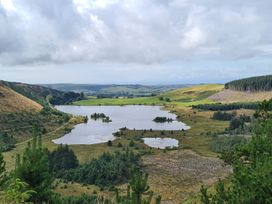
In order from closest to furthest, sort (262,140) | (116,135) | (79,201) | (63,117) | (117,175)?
(262,140) < (79,201) < (117,175) < (116,135) < (63,117)

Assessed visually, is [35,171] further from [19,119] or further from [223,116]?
[223,116]

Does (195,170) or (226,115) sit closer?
(195,170)

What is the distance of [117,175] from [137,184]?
46271 millimetres

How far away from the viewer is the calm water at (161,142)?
326ft

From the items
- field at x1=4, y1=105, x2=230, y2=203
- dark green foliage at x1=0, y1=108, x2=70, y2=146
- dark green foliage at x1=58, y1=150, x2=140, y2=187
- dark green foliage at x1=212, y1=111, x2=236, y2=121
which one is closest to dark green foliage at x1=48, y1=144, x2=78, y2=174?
dark green foliage at x1=58, y1=150, x2=140, y2=187

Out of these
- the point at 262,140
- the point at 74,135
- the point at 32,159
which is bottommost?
the point at 74,135

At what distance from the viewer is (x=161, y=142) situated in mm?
106562

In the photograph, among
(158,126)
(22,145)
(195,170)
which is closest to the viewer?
(195,170)

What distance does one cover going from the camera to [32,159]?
26.4 meters

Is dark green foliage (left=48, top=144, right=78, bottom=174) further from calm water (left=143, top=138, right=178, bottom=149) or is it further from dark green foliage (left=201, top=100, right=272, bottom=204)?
dark green foliage (left=201, top=100, right=272, bottom=204)

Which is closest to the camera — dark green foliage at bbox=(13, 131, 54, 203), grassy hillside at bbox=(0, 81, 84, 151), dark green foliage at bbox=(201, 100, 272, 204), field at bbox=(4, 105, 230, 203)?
dark green foliage at bbox=(201, 100, 272, 204)

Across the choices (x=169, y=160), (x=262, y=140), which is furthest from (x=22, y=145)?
(x=262, y=140)

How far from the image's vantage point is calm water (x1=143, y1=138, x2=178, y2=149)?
326 ft

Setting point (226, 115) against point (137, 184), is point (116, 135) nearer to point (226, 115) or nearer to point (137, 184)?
point (226, 115)
